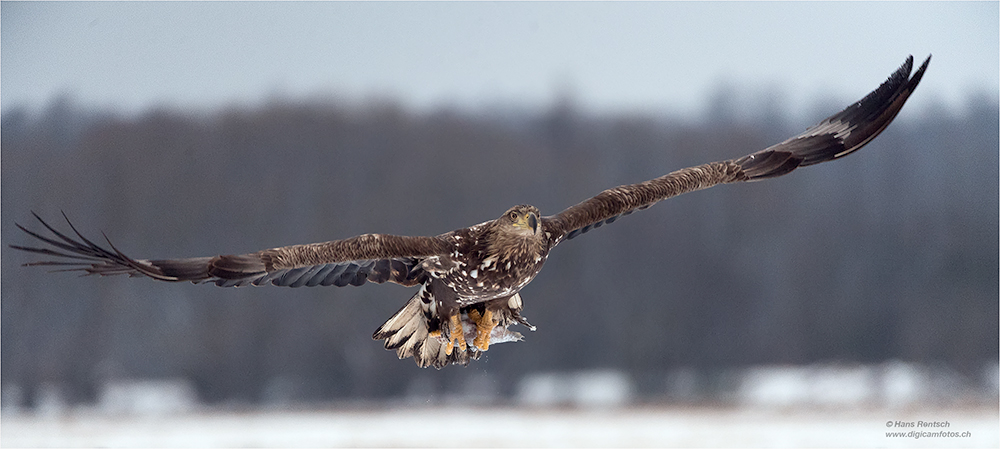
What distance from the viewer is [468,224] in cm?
491

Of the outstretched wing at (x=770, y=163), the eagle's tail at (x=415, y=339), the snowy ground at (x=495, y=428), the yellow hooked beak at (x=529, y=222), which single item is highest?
the outstretched wing at (x=770, y=163)

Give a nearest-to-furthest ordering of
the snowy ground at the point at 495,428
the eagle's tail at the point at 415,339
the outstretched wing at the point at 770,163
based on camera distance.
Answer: the outstretched wing at the point at 770,163 < the eagle's tail at the point at 415,339 < the snowy ground at the point at 495,428

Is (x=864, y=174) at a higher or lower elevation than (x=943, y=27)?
lower

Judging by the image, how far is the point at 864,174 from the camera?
525 centimetres

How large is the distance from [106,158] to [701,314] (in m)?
4.09

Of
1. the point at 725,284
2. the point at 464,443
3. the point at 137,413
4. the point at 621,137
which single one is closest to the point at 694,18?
the point at 621,137

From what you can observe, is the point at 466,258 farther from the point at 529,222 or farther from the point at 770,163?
the point at 770,163

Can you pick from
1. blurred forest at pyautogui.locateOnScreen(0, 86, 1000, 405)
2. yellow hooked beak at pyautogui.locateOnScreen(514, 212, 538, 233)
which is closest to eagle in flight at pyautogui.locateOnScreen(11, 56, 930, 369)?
yellow hooked beak at pyautogui.locateOnScreen(514, 212, 538, 233)

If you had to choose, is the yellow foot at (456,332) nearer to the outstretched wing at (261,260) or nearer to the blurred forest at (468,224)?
the outstretched wing at (261,260)

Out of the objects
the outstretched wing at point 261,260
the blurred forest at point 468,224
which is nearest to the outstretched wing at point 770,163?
the outstretched wing at point 261,260

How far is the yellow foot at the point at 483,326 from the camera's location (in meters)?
3.23

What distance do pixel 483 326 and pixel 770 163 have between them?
1.47m

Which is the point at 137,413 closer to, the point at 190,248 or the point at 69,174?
the point at 190,248

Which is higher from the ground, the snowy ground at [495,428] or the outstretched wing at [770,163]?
the outstretched wing at [770,163]
